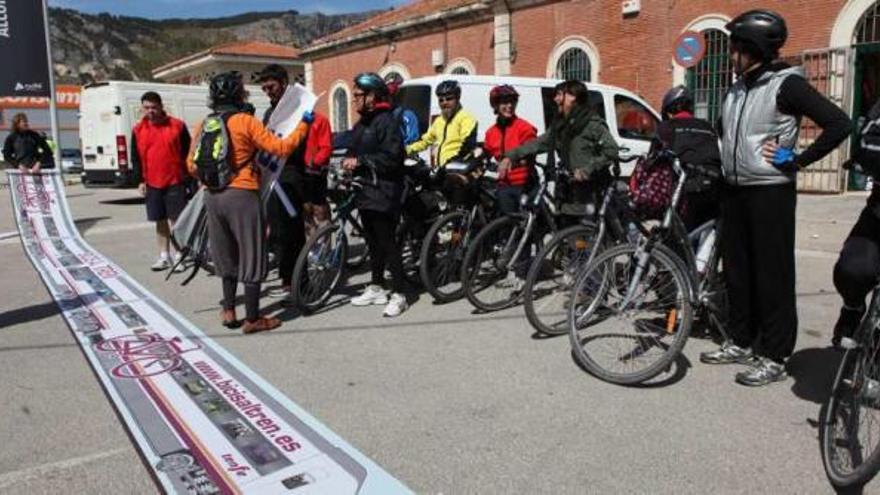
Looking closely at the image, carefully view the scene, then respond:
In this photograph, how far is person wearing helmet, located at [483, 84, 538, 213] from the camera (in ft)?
20.2

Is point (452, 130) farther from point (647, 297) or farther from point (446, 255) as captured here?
point (647, 297)

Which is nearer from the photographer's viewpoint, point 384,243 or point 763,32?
point 763,32

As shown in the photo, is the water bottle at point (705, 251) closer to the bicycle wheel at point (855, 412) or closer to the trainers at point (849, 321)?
the trainers at point (849, 321)

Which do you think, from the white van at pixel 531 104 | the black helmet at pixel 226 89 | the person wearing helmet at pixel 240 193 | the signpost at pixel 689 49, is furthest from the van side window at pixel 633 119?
the black helmet at pixel 226 89

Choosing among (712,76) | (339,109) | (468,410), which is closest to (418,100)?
(468,410)

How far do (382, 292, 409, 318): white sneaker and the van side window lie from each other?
6.13 m

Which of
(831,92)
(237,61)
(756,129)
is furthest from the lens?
(237,61)

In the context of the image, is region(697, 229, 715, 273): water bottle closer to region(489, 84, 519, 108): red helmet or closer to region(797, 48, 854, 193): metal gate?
region(489, 84, 519, 108): red helmet

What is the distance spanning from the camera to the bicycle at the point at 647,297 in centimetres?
405

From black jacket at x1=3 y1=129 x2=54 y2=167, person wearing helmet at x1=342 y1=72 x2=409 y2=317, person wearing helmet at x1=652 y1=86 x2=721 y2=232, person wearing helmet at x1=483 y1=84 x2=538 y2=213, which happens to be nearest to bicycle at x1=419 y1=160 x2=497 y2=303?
person wearing helmet at x1=483 y1=84 x2=538 y2=213

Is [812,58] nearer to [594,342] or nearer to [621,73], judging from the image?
[621,73]

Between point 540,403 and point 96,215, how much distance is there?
37.2 ft

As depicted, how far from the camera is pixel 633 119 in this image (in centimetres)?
1101

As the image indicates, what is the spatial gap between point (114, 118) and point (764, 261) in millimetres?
15116
